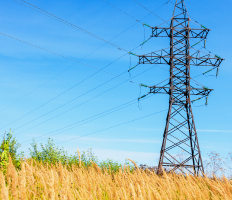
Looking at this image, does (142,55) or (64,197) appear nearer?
(64,197)

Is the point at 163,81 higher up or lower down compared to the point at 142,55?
lower down

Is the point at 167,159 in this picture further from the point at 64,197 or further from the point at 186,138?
the point at 64,197

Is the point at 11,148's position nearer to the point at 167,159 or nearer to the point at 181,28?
the point at 167,159

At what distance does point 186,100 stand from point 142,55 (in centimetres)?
438

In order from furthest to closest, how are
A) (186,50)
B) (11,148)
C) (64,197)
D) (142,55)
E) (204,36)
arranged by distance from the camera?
(204,36)
(186,50)
(142,55)
(11,148)
(64,197)

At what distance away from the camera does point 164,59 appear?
663 inches

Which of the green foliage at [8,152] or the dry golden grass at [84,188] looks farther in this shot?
the green foliage at [8,152]

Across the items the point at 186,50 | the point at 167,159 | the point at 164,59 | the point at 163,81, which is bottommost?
the point at 167,159

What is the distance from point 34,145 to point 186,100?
11.8 m

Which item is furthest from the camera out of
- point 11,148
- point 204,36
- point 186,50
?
point 204,36

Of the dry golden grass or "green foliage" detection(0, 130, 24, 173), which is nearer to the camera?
the dry golden grass

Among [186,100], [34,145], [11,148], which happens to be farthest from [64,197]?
[34,145]

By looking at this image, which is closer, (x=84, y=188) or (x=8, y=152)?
(x=84, y=188)

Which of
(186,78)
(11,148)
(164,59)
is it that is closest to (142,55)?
(164,59)
